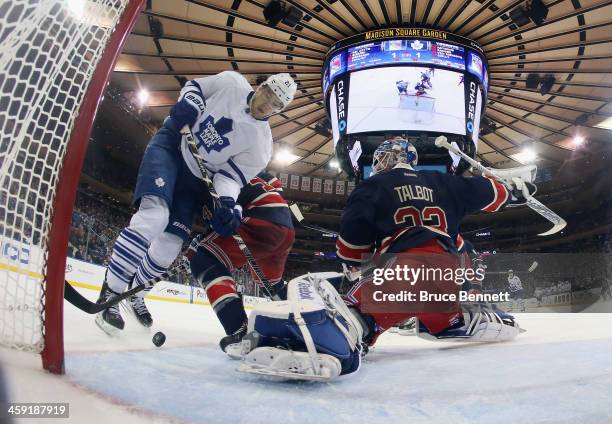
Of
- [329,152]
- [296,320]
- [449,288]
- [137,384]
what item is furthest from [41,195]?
[329,152]

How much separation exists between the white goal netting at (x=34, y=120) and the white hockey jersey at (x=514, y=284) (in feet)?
24.4

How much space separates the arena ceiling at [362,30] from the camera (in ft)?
18.4

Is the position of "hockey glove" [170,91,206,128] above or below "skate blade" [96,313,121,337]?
above

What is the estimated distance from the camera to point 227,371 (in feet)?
3.97

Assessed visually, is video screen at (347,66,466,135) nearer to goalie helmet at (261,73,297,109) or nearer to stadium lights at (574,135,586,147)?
goalie helmet at (261,73,297,109)

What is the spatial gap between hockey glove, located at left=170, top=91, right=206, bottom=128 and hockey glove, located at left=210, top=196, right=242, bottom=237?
0.39 meters

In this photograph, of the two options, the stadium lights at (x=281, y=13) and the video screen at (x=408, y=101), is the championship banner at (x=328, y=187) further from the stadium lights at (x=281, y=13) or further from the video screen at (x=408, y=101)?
the stadium lights at (x=281, y=13)

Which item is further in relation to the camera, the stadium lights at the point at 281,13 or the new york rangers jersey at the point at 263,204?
the stadium lights at the point at 281,13

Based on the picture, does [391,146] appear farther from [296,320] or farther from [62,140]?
[62,140]

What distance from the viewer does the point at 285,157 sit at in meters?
10.1

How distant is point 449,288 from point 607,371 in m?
0.52

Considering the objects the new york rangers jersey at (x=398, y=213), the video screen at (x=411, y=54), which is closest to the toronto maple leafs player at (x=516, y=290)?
the video screen at (x=411, y=54)

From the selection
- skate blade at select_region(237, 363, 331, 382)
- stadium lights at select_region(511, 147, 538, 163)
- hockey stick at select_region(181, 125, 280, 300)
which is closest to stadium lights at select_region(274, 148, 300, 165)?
stadium lights at select_region(511, 147, 538, 163)

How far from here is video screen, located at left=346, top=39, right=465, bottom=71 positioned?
5945mm
